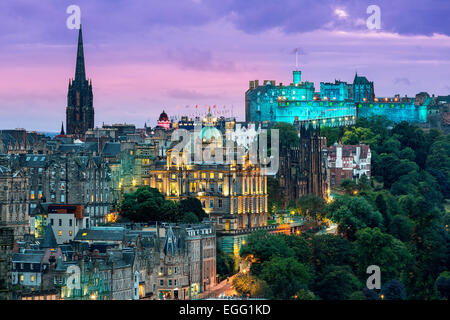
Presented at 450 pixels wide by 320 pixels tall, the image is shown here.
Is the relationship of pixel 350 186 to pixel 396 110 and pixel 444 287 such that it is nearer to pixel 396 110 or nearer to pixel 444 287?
pixel 444 287

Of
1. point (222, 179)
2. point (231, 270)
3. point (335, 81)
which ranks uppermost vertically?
point (335, 81)

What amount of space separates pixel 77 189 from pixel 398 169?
1971 inches

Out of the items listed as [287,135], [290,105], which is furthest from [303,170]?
[290,105]

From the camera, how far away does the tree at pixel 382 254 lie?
289 feet

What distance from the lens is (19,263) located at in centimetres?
6919

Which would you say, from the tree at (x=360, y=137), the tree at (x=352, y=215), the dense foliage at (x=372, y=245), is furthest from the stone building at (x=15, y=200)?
the tree at (x=360, y=137)

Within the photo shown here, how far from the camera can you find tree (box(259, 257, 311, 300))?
75.0 meters

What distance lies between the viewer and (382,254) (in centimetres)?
8938

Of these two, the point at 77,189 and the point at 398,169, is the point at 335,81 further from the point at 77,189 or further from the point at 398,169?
the point at 77,189

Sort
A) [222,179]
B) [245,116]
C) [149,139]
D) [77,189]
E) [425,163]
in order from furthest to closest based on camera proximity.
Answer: [245,116] < [425,163] < [149,139] < [222,179] < [77,189]

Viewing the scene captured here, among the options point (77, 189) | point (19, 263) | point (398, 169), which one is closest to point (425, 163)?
point (398, 169)

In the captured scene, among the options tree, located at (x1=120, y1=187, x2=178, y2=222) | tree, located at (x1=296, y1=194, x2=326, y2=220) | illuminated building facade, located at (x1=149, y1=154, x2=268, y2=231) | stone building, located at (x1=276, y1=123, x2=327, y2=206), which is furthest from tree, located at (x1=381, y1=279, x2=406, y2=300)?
stone building, located at (x1=276, y1=123, x2=327, y2=206)

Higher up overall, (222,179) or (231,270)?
(222,179)
